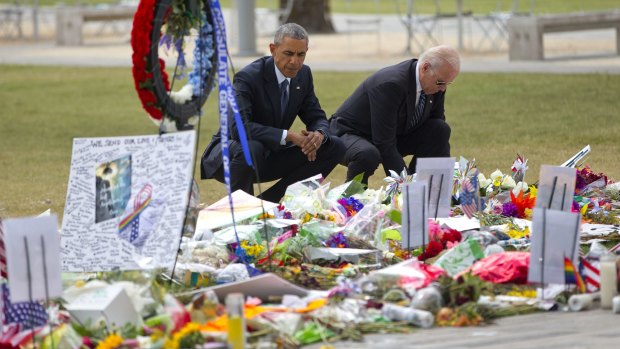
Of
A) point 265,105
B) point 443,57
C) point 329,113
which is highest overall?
point 443,57

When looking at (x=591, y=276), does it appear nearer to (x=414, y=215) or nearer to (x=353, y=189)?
(x=414, y=215)

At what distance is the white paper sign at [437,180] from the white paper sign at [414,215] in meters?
0.60

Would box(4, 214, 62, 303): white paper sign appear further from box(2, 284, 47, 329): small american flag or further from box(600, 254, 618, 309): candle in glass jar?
box(600, 254, 618, 309): candle in glass jar

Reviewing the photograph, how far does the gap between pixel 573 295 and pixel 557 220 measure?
35 centimetres

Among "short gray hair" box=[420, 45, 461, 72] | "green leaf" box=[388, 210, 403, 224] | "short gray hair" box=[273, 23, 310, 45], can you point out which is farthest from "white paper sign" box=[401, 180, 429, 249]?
"short gray hair" box=[420, 45, 461, 72]

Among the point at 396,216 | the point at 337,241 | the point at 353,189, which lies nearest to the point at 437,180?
the point at 396,216

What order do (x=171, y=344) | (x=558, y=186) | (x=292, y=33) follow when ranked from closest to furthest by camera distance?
1. (x=171, y=344)
2. (x=558, y=186)
3. (x=292, y=33)

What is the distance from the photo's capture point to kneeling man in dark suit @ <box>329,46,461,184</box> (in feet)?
28.3

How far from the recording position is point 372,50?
2306cm

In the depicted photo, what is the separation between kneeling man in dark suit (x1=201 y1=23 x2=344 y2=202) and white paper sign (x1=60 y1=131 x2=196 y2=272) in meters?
1.64

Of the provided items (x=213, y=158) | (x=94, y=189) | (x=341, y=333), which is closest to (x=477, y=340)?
(x=341, y=333)

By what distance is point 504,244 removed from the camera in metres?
7.06

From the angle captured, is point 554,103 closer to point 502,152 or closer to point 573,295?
point 502,152

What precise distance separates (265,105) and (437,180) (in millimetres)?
1625
